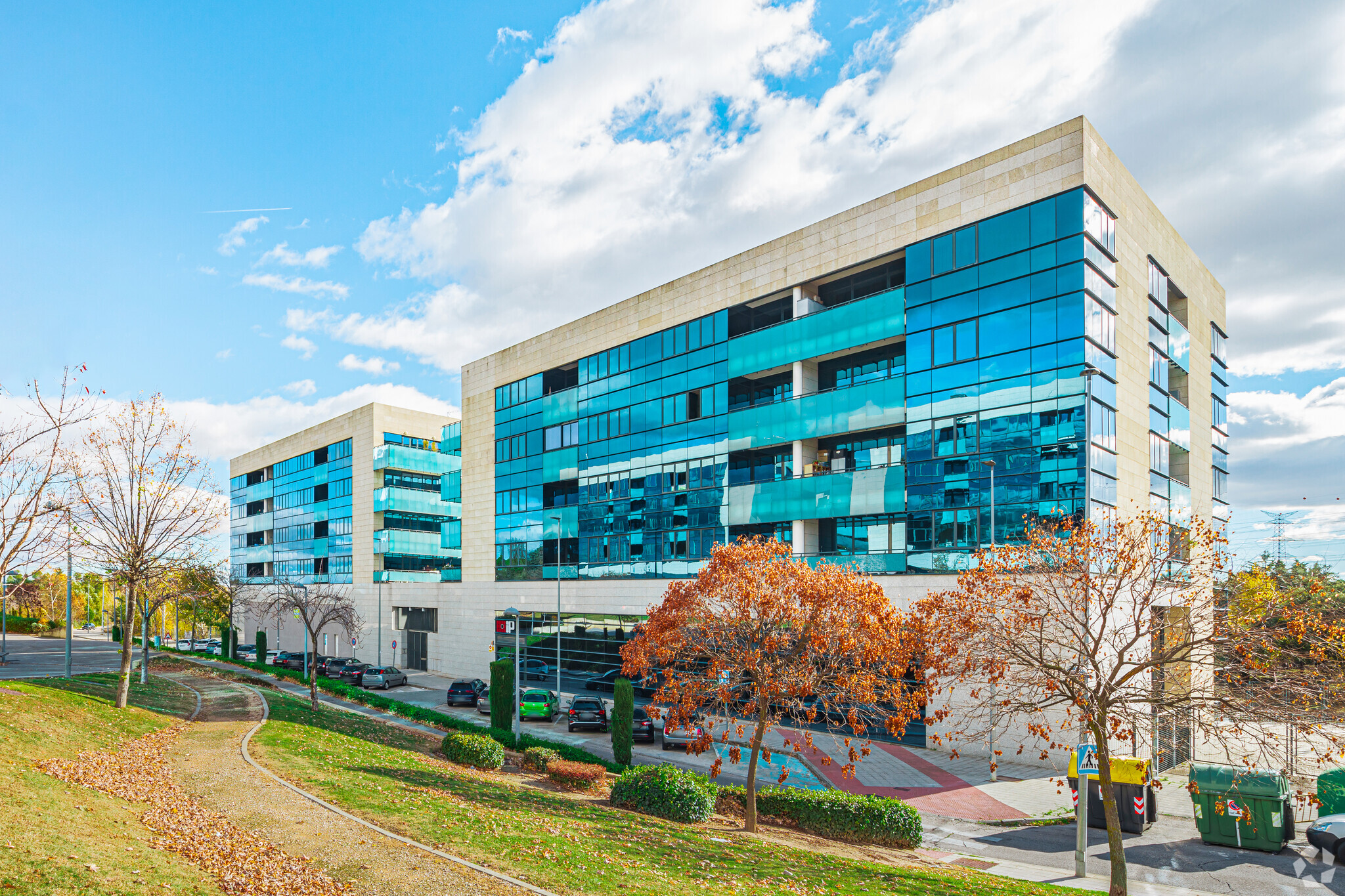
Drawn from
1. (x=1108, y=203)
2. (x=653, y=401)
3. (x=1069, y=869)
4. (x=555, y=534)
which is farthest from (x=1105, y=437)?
(x=555, y=534)

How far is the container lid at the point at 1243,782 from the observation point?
1912 centimetres

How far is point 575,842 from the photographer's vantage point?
15094 mm

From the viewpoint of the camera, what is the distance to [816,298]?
38156mm

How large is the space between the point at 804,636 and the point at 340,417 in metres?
63.9

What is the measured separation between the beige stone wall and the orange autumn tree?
5338 cm

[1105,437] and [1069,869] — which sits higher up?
[1105,437]

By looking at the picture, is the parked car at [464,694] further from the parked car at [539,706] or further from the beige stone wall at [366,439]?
the beige stone wall at [366,439]

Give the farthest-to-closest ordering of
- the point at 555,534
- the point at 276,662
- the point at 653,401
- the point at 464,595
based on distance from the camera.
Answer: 1. the point at 276,662
2. the point at 464,595
3. the point at 555,534
4. the point at 653,401

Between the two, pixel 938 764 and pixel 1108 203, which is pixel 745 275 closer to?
pixel 1108 203

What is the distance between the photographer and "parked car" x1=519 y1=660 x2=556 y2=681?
159 feet

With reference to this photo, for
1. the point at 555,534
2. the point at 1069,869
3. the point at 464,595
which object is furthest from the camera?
the point at 464,595

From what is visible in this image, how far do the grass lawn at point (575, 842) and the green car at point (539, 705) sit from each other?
697 inches

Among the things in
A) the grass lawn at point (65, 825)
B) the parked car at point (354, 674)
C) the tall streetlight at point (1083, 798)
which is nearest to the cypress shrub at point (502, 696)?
the grass lawn at point (65, 825)

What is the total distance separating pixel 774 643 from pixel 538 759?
9.45 meters
